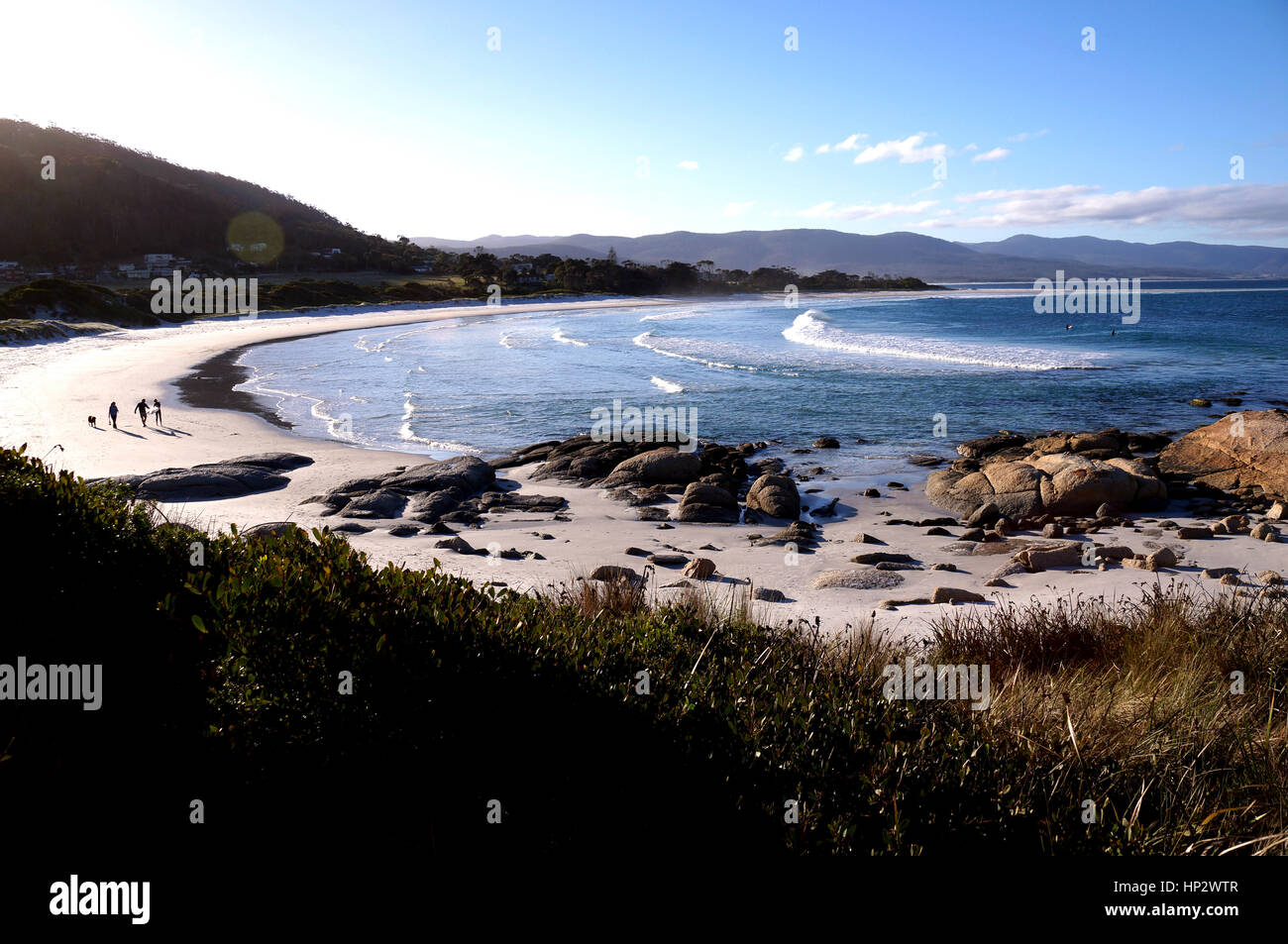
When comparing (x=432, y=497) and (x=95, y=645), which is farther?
(x=432, y=497)

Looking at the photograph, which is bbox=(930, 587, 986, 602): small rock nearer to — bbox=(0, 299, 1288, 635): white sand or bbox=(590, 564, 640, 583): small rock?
bbox=(0, 299, 1288, 635): white sand

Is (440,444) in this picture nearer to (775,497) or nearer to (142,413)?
(142,413)

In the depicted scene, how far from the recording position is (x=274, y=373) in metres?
35.9

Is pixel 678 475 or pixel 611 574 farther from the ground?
pixel 678 475

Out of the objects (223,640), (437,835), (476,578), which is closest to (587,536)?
(476,578)

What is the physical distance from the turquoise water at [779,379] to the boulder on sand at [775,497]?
467 centimetres

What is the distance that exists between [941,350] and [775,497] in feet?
118

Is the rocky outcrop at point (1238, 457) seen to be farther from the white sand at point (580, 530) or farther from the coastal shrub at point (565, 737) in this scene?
the coastal shrub at point (565, 737)

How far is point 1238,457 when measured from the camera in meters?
16.5

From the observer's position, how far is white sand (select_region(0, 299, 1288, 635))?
32.7ft

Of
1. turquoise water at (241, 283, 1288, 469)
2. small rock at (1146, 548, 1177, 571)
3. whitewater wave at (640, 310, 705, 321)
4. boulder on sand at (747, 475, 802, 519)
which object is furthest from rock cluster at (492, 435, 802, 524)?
whitewater wave at (640, 310, 705, 321)

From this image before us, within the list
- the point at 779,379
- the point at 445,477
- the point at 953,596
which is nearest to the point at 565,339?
the point at 779,379

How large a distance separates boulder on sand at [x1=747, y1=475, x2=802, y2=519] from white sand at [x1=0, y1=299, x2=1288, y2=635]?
0.58 metres
